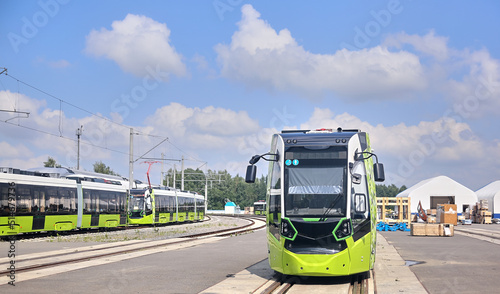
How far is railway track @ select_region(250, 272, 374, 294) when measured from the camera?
37.1 ft

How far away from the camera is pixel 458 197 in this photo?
78.2 m

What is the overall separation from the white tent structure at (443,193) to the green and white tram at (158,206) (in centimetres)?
3520

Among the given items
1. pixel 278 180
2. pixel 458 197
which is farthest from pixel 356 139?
pixel 458 197

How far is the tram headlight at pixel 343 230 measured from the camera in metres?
11.8

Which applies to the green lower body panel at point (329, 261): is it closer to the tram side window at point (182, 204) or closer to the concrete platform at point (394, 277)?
the concrete platform at point (394, 277)

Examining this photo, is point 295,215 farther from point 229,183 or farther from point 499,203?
point 229,183

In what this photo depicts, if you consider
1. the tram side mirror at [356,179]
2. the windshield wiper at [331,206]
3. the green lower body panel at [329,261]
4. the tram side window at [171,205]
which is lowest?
the green lower body panel at [329,261]

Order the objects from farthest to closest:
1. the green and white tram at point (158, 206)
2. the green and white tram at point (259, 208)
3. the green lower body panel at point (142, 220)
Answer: the green lower body panel at point (142, 220), the green and white tram at point (158, 206), the green and white tram at point (259, 208)

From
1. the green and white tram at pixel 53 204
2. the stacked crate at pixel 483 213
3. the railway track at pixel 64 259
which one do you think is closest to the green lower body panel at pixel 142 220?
the green and white tram at pixel 53 204

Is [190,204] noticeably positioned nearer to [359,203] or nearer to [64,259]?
[64,259]

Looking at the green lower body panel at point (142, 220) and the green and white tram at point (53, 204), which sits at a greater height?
the green and white tram at point (53, 204)

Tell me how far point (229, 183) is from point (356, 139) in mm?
159804

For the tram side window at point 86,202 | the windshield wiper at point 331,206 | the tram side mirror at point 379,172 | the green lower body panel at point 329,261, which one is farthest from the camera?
the tram side window at point 86,202

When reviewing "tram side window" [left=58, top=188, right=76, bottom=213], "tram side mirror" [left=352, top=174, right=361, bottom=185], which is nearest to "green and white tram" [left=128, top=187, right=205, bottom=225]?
"tram side window" [left=58, top=188, right=76, bottom=213]
